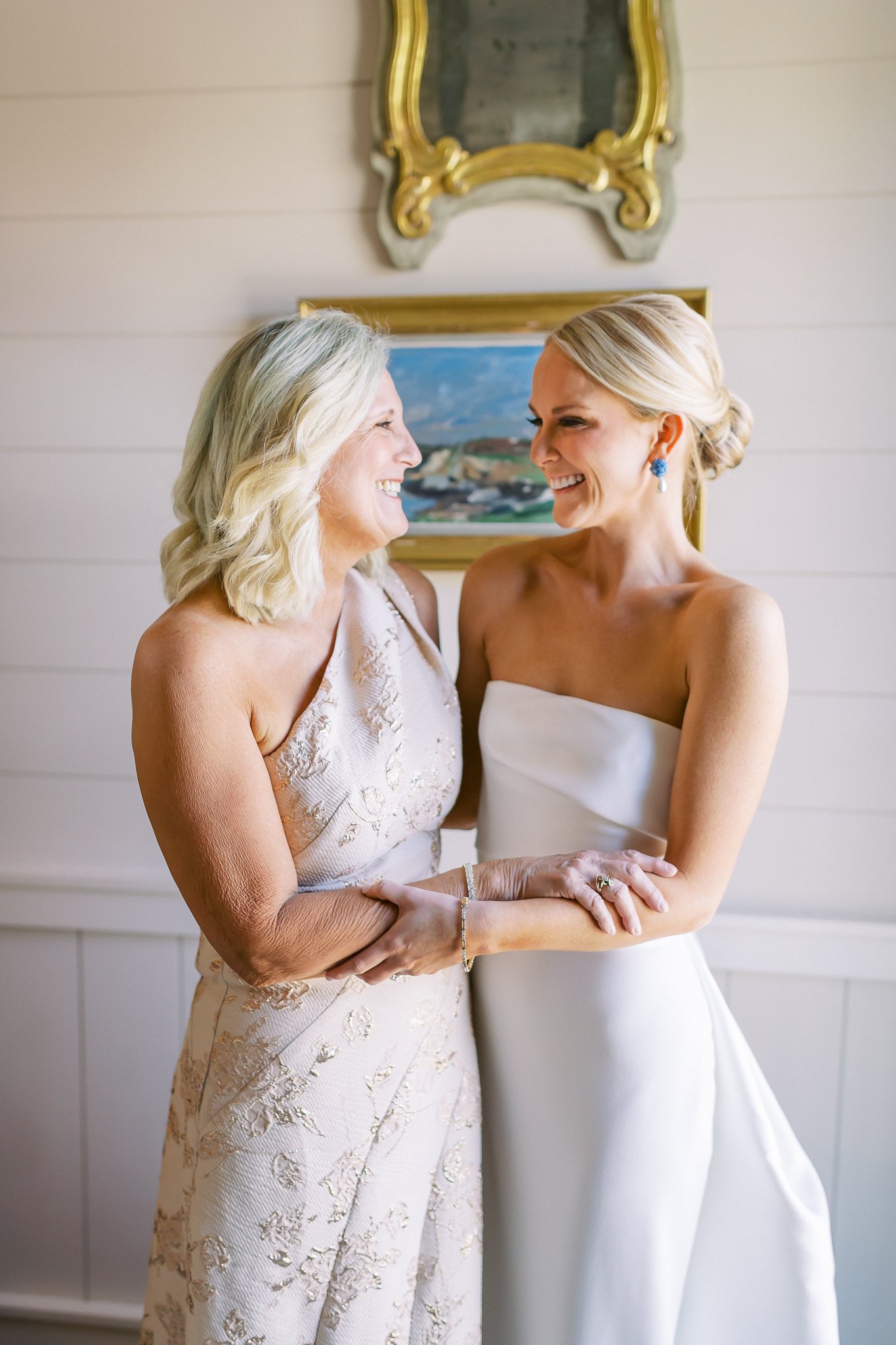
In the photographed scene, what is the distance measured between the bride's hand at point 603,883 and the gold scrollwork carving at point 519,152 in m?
1.32

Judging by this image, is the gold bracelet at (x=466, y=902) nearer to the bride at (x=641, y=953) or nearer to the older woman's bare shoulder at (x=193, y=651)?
the bride at (x=641, y=953)

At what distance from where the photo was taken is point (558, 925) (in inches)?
53.0

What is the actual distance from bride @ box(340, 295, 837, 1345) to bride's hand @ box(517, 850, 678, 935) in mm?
53

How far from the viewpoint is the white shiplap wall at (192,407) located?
2.02 m

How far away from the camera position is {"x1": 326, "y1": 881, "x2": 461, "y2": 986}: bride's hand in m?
1.31

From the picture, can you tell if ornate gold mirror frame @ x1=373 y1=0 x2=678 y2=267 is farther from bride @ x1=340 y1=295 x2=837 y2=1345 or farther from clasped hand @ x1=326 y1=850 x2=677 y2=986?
clasped hand @ x1=326 y1=850 x2=677 y2=986

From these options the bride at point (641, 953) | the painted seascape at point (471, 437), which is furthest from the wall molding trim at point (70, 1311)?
the painted seascape at point (471, 437)

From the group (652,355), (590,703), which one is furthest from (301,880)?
(652,355)

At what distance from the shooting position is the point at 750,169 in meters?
2.01

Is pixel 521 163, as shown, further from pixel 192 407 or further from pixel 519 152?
pixel 192 407

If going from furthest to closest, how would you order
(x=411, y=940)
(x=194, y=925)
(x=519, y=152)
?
(x=194, y=925), (x=519, y=152), (x=411, y=940)

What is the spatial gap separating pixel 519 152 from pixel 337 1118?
1807mm

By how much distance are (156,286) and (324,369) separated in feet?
3.40

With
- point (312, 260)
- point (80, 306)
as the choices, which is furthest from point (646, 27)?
point (80, 306)
